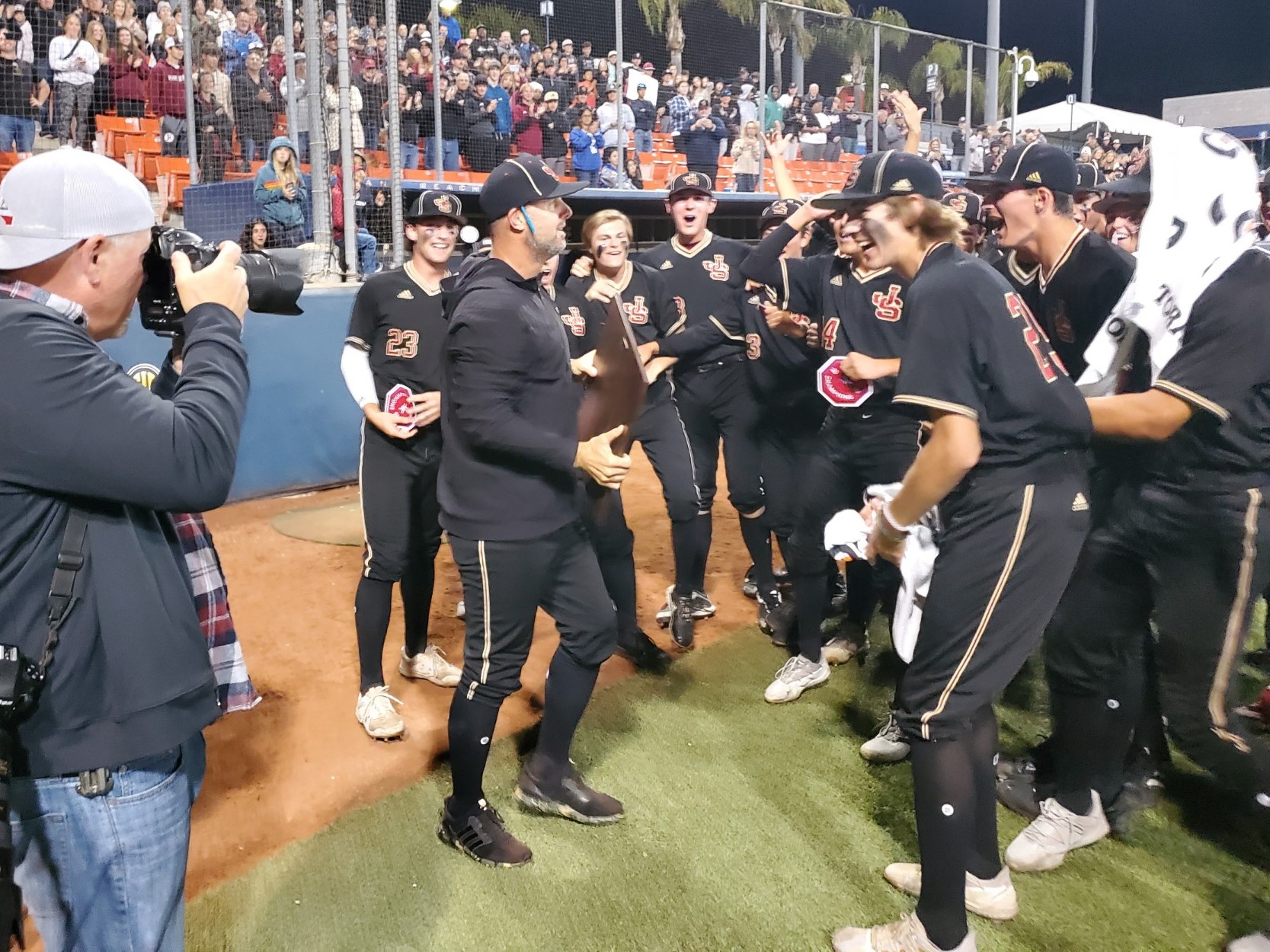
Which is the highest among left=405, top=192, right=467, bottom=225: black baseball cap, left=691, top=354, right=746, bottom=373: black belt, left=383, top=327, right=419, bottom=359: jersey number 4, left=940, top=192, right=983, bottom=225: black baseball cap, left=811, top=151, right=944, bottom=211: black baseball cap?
left=940, top=192, right=983, bottom=225: black baseball cap

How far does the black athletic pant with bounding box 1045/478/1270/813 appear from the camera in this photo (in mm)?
2527

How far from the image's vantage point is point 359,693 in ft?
12.9

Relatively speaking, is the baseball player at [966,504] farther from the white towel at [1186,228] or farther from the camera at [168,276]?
the camera at [168,276]

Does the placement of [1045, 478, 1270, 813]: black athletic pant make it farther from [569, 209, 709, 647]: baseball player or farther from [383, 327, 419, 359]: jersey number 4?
[383, 327, 419, 359]: jersey number 4

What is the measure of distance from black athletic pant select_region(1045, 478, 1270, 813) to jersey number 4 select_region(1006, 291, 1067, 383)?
26.5 inches

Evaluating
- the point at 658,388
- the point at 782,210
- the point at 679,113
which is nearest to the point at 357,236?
Result: the point at 658,388

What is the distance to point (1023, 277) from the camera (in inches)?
140

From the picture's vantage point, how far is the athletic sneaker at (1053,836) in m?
2.87

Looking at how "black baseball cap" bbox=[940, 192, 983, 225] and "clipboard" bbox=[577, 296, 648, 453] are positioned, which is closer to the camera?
"clipboard" bbox=[577, 296, 648, 453]

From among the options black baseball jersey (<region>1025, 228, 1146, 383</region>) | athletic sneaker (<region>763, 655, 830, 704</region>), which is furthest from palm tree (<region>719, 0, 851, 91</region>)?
athletic sneaker (<region>763, 655, 830, 704</region>)

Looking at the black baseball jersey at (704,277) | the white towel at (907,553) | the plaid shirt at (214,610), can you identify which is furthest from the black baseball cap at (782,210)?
the plaid shirt at (214,610)

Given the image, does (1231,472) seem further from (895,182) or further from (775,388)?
(775,388)

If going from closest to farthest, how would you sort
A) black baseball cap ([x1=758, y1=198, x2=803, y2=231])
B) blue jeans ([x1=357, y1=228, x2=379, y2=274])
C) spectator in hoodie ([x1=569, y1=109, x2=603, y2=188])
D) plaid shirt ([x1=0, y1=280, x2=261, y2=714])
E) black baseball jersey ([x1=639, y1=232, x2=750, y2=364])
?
plaid shirt ([x1=0, y1=280, x2=261, y2=714]) → black baseball cap ([x1=758, y1=198, x2=803, y2=231]) → black baseball jersey ([x1=639, y1=232, x2=750, y2=364]) → blue jeans ([x1=357, y1=228, x2=379, y2=274]) → spectator in hoodie ([x1=569, y1=109, x2=603, y2=188])

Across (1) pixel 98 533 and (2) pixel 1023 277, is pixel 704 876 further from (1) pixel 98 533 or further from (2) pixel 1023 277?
(2) pixel 1023 277
